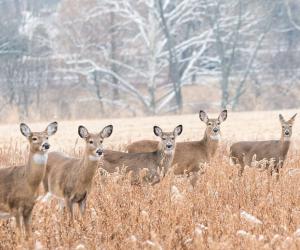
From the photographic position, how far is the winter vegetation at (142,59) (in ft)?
166

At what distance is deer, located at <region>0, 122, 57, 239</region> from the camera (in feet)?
30.7

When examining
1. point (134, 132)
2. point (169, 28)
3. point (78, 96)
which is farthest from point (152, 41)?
point (134, 132)

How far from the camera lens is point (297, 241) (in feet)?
24.7

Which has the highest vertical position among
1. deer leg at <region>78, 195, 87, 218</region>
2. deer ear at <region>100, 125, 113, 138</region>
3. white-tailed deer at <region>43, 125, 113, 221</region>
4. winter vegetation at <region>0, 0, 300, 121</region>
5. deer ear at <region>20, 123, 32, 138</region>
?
winter vegetation at <region>0, 0, 300, 121</region>

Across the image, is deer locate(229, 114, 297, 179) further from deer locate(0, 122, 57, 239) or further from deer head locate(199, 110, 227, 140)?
deer locate(0, 122, 57, 239)

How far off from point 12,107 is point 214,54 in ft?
51.4

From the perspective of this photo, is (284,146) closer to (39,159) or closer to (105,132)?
(105,132)

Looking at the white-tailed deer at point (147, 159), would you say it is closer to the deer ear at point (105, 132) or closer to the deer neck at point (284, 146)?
the deer ear at point (105, 132)

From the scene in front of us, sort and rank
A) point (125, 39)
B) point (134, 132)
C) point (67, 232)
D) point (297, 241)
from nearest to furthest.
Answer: point (297, 241), point (67, 232), point (134, 132), point (125, 39)

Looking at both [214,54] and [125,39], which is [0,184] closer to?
[125,39]

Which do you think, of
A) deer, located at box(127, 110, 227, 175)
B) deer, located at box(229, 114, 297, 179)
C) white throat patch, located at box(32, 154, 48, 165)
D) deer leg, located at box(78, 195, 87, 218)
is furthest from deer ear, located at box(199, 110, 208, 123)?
white throat patch, located at box(32, 154, 48, 165)

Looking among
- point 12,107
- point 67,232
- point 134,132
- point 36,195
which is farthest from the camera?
point 12,107

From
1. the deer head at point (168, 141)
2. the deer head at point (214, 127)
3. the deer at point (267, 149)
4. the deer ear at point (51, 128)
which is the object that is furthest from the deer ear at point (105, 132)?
the deer head at point (214, 127)

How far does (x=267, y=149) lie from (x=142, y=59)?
134ft
